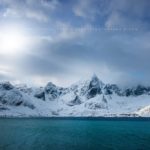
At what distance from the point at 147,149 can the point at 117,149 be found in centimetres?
863

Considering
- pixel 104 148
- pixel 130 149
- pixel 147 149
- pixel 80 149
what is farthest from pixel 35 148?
pixel 147 149

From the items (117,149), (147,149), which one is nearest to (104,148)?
(117,149)

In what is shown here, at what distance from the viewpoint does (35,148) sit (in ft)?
257

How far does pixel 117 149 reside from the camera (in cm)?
7719

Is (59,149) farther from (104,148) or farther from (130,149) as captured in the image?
(130,149)

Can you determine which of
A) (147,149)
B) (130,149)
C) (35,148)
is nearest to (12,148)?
(35,148)

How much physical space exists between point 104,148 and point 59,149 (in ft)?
45.1

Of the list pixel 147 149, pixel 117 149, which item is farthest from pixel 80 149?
pixel 147 149

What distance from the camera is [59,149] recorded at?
3007 inches

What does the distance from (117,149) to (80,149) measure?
10991 mm

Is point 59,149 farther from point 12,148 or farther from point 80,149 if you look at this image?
point 12,148

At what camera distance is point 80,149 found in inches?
3012

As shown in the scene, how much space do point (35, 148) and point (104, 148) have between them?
68.3 ft

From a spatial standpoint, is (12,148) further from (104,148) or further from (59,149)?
(104,148)
